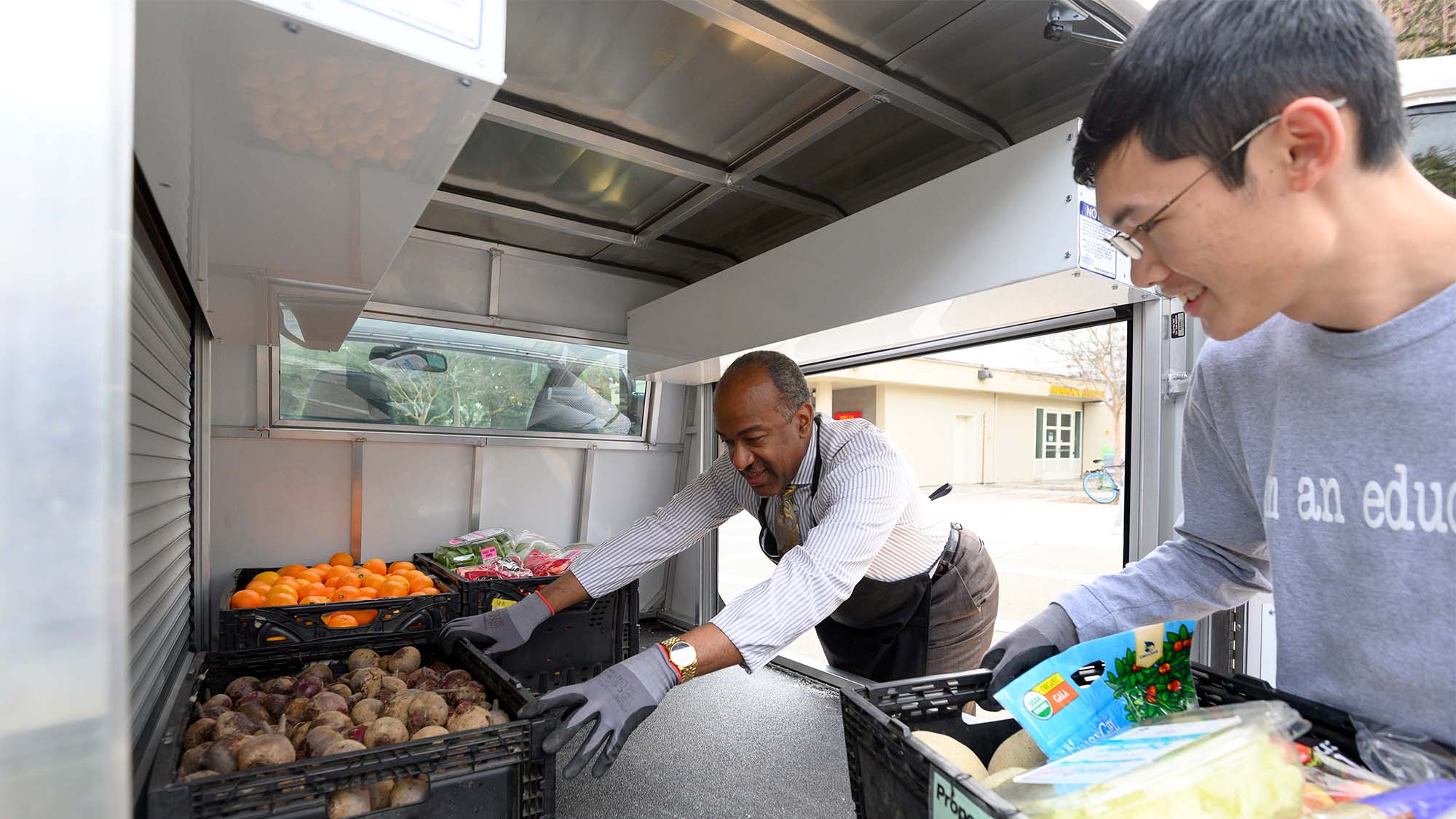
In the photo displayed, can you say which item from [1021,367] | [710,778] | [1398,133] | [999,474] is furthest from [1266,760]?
[999,474]

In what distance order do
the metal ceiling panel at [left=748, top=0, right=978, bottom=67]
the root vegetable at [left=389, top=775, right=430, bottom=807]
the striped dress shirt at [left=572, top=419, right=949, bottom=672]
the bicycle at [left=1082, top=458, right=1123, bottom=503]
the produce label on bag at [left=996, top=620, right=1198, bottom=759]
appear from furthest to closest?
1. the bicycle at [left=1082, top=458, right=1123, bottom=503]
2. the metal ceiling panel at [left=748, top=0, right=978, bottom=67]
3. the striped dress shirt at [left=572, top=419, right=949, bottom=672]
4. the root vegetable at [left=389, top=775, right=430, bottom=807]
5. the produce label on bag at [left=996, top=620, right=1198, bottom=759]

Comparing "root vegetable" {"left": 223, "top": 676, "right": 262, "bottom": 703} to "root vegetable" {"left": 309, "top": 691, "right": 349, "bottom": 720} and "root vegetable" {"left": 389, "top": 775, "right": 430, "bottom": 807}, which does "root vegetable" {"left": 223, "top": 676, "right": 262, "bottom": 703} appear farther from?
"root vegetable" {"left": 389, "top": 775, "right": 430, "bottom": 807}

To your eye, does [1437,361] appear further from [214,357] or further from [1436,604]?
[214,357]

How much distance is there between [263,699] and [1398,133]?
6.85 feet

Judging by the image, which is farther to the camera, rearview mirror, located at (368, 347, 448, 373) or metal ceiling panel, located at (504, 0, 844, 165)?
rearview mirror, located at (368, 347, 448, 373)

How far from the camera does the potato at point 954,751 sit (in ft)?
2.93

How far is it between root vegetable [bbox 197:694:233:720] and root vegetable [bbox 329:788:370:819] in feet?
1.66

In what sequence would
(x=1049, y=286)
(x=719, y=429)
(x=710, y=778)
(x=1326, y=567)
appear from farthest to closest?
1. (x=710, y=778)
2. (x=719, y=429)
3. (x=1049, y=286)
4. (x=1326, y=567)

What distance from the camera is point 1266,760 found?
0.65 meters

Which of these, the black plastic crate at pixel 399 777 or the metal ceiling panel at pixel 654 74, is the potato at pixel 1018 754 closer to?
the black plastic crate at pixel 399 777

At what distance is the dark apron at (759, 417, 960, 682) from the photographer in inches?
103

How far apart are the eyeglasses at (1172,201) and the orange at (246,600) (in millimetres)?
2850

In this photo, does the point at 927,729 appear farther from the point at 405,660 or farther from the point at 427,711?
the point at 405,660

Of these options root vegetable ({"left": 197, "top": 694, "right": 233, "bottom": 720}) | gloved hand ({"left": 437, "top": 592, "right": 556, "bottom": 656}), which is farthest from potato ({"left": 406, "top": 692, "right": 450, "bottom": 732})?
gloved hand ({"left": 437, "top": 592, "right": 556, "bottom": 656})
